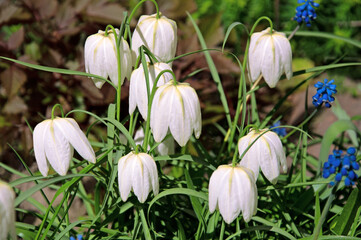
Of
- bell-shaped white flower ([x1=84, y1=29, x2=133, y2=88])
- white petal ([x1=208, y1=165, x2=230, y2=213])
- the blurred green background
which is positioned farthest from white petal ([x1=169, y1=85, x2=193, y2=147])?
the blurred green background

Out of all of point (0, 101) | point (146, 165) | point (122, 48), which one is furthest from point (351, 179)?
point (0, 101)

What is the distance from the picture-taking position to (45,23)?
2.36 m

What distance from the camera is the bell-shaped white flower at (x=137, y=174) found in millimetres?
1120

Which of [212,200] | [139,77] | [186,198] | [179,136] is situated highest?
[139,77]

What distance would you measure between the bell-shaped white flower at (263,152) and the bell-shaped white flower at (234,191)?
0.12 meters

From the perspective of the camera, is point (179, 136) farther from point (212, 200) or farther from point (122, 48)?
point (122, 48)

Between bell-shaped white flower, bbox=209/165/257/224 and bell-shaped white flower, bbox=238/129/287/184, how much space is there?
12cm

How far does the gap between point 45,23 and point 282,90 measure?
1.34m

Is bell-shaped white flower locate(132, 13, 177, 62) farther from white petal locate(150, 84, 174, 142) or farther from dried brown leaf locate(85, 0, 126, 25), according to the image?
dried brown leaf locate(85, 0, 126, 25)

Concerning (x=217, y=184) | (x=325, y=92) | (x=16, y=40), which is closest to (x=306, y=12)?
(x=325, y=92)

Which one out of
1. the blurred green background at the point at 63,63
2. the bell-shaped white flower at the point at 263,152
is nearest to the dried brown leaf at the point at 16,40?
the blurred green background at the point at 63,63

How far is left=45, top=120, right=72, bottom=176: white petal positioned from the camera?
1132 mm

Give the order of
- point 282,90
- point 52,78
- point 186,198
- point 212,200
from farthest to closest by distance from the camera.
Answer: point 282,90 < point 52,78 < point 186,198 < point 212,200

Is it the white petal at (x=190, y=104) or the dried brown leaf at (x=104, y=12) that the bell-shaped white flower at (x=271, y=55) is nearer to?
the white petal at (x=190, y=104)
